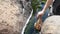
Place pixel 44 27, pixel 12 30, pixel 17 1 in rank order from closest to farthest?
Result: pixel 44 27 → pixel 12 30 → pixel 17 1

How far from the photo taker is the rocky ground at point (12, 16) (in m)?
1.62

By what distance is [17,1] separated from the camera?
193 cm

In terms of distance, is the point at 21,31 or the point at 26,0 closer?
the point at 21,31

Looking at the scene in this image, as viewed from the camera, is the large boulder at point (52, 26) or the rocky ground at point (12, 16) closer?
the large boulder at point (52, 26)

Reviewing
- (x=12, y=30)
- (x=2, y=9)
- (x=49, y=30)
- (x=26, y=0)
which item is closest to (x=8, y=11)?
(x=2, y=9)

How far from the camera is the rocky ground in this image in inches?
63.8

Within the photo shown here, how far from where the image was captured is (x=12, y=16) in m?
1.72

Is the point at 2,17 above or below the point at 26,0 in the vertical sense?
below

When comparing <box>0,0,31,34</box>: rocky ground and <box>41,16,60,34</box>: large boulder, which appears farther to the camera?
<box>0,0,31,34</box>: rocky ground

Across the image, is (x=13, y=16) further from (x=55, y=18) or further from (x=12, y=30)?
(x=55, y=18)

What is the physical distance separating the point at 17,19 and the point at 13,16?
0.05m

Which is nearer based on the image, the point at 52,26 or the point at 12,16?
the point at 52,26

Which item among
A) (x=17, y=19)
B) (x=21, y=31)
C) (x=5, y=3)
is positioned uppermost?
(x=5, y=3)

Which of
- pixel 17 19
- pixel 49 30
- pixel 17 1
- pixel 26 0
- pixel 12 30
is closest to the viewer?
pixel 49 30
